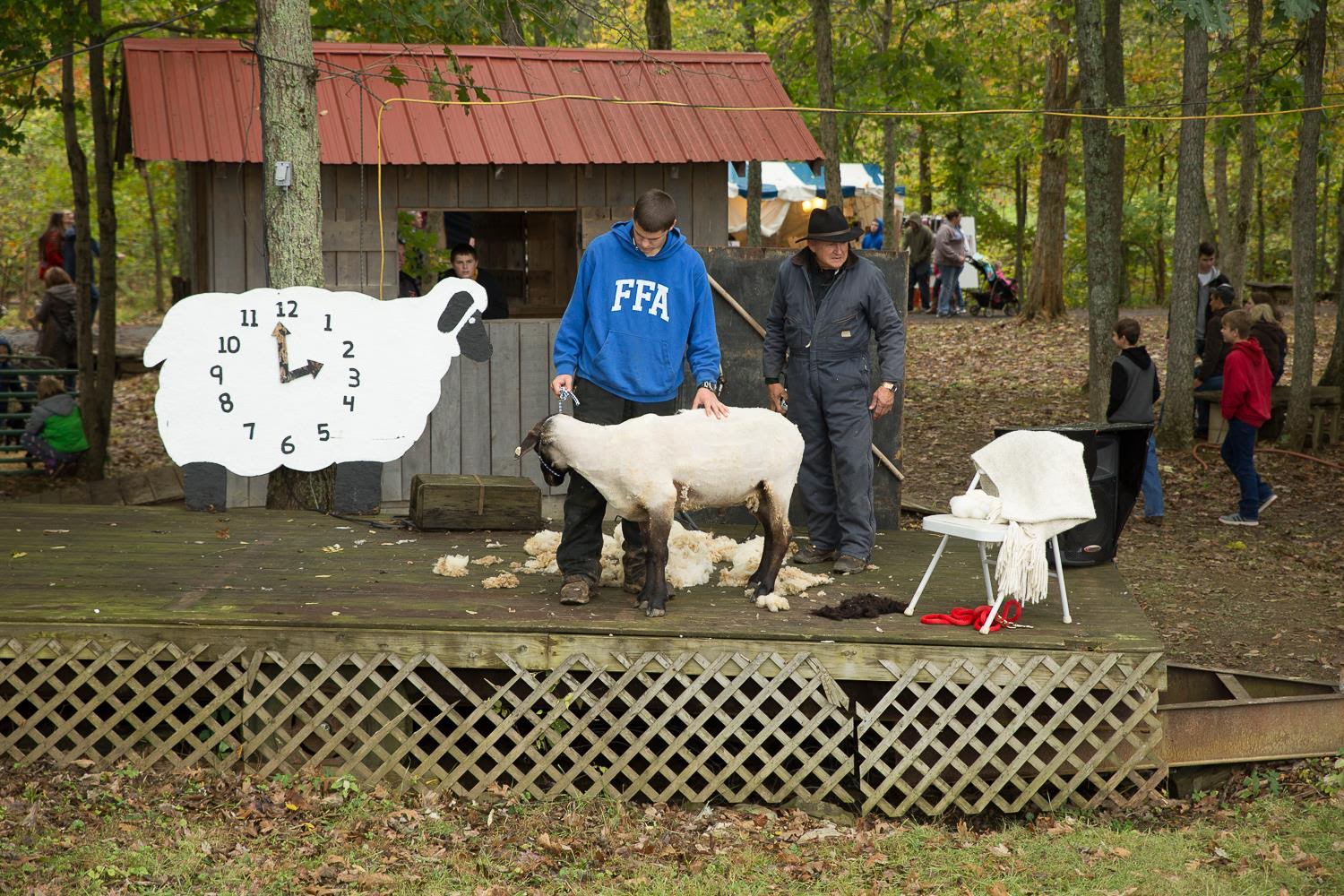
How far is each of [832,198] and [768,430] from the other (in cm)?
984

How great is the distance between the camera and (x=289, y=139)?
7.95m

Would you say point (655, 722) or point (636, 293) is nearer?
point (655, 722)

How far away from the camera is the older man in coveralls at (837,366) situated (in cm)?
687

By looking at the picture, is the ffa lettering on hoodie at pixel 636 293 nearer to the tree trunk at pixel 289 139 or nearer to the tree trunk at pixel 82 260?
the tree trunk at pixel 289 139

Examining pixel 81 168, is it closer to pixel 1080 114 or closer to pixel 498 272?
pixel 498 272

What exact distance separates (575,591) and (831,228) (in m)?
2.30

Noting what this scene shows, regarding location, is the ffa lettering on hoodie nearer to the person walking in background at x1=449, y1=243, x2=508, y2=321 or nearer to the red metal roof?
the red metal roof

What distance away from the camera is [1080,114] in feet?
31.2

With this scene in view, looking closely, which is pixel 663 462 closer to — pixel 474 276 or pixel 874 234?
pixel 474 276

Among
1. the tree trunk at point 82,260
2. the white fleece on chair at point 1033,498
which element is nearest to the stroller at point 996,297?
the tree trunk at point 82,260

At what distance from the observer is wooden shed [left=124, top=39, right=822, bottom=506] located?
9.40 meters

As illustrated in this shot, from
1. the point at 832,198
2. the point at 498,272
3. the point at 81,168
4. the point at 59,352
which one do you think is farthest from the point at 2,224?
the point at 832,198

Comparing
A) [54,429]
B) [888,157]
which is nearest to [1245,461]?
[888,157]

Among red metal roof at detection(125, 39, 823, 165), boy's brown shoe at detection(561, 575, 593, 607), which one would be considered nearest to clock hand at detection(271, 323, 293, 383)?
red metal roof at detection(125, 39, 823, 165)
